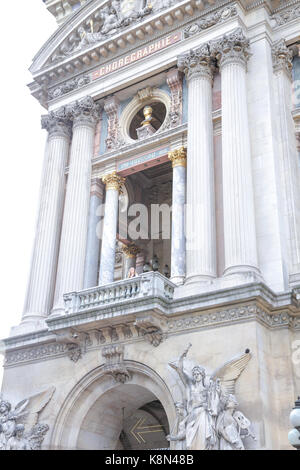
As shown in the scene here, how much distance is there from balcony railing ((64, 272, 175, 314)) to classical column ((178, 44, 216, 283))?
103 cm

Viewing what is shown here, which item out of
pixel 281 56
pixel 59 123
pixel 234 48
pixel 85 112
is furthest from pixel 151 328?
pixel 59 123

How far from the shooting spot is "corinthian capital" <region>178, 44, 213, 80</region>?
24188mm

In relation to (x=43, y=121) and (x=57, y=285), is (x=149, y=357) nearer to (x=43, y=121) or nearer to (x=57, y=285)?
(x=57, y=285)

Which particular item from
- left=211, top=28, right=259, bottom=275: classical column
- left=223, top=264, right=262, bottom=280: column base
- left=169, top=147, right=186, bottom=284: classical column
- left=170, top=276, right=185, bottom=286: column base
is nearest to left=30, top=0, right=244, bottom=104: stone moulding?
left=211, top=28, right=259, bottom=275: classical column

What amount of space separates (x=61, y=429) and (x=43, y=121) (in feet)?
47.1

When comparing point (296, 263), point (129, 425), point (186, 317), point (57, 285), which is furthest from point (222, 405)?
point (57, 285)

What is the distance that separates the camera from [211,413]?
16719 millimetres

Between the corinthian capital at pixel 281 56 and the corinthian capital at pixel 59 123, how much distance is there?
9668 mm

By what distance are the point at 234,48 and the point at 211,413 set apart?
13.8 metres

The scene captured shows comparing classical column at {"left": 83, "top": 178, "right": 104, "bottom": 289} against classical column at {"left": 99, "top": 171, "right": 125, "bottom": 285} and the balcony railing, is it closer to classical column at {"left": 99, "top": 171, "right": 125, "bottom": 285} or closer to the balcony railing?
classical column at {"left": 99, "top": 171, "right": 125, "bottom": 285}

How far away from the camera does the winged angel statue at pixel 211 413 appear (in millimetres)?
16438

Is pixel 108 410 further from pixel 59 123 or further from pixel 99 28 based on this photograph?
pixel 99 28

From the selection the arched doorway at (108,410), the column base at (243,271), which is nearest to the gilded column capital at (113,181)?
the column base at (243,271)
